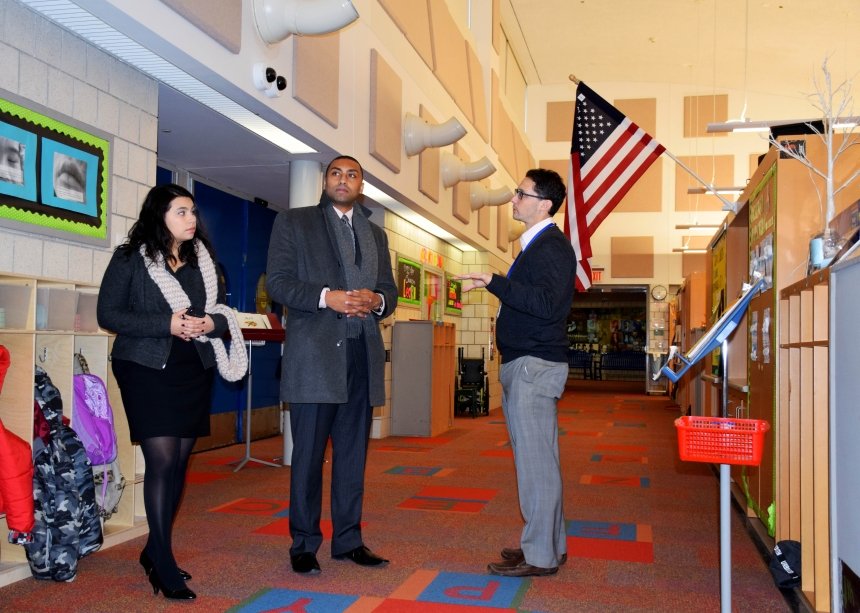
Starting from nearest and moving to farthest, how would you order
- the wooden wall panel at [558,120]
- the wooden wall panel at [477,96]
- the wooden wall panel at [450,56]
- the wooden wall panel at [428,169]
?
the wooden wall panel at [428,169]
the wooden wall panel at [450,56]
the wooden wall panel at [477,96]
the wooden wall panel at [558,120]

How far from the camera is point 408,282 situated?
363 inches

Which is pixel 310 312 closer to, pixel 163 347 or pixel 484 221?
pixel 163 347

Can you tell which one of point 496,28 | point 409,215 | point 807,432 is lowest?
point 807,432

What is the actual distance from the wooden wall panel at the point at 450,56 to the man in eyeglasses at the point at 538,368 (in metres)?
6.04

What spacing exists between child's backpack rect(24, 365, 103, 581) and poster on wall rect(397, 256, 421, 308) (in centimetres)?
559

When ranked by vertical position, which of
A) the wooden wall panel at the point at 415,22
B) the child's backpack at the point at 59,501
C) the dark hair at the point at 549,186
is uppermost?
the wooden wall panel at the point at 415,22

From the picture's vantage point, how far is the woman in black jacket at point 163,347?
274 cm

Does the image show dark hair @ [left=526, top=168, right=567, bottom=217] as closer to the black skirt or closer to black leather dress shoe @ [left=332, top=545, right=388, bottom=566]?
the black skirt

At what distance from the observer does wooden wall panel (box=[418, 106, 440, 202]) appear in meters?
8.15

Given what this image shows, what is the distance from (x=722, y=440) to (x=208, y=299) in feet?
5.95

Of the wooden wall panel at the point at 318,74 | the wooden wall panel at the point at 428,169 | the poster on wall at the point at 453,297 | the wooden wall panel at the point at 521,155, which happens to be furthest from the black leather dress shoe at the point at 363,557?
the wooden wall panel at the point at 521,155

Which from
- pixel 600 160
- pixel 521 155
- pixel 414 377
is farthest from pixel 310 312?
pixel 521 155

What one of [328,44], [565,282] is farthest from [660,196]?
[565,282]

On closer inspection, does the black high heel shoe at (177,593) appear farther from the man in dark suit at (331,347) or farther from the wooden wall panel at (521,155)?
the wooden wall panel at (521,155)
